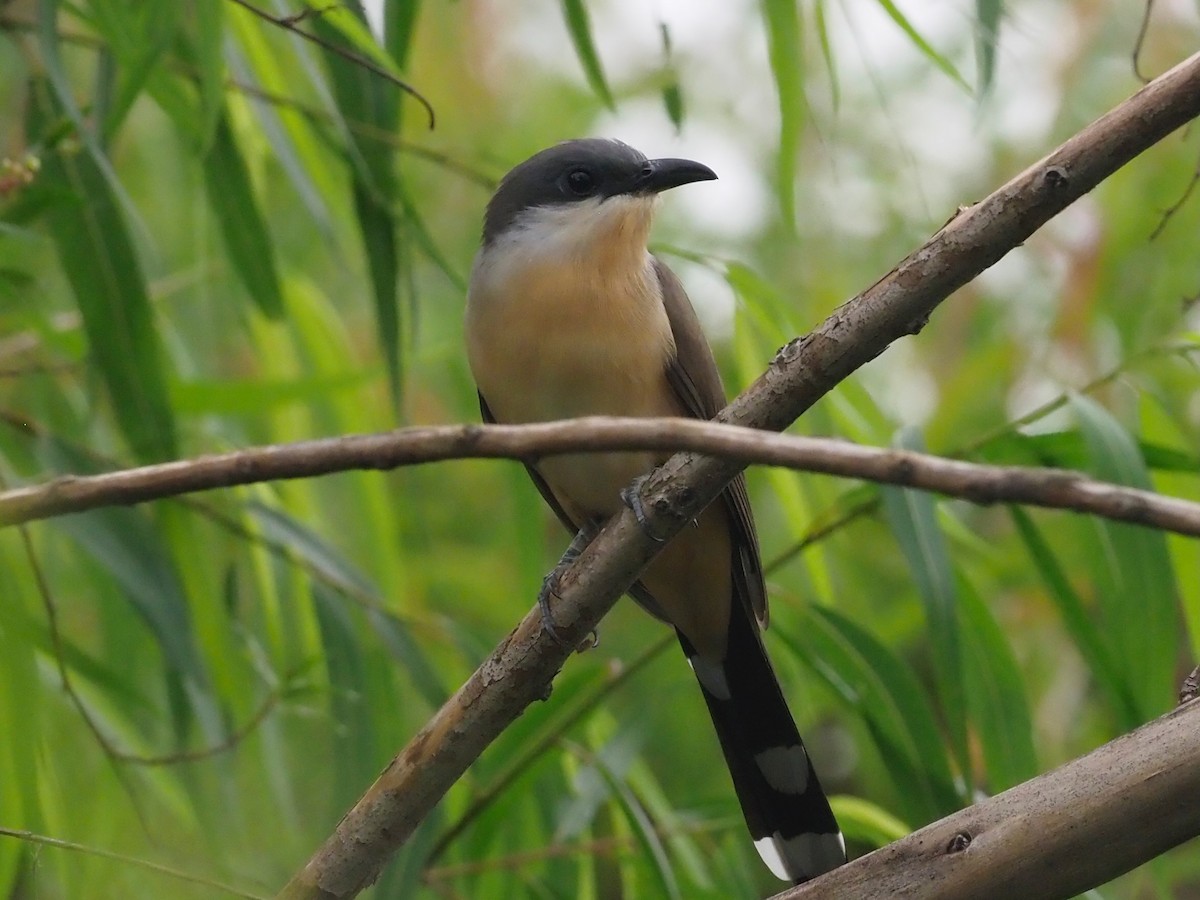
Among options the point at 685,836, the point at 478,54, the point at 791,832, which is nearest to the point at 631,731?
the point at 685,836

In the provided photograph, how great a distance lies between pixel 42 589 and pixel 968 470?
1583mm

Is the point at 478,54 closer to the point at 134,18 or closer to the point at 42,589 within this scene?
the point at 134,18

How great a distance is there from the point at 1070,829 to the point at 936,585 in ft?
2.99

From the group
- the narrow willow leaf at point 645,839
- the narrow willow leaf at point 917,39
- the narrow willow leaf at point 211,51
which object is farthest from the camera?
the narrow willow leaf at point 645,839

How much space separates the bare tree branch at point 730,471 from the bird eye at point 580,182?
1.14 metres

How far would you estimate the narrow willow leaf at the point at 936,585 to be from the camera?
8.24 feet

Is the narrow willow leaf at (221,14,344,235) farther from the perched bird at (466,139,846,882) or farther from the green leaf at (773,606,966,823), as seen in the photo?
the green leaf at (773,606,966,823)

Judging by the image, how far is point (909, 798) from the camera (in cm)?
270

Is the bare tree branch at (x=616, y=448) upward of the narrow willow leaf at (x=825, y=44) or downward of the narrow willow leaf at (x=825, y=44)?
downward

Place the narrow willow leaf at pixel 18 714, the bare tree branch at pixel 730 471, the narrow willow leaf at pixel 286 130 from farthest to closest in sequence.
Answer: the narrow willow leaf at pixel 286 130 → the narrow willow leaf at pixel 18 714 → the bare tree branch at pixel 730 471

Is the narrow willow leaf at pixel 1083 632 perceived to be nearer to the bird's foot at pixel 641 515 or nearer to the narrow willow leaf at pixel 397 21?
the bird's foot at pixel 641 515

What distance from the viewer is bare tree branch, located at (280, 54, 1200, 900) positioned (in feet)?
5.04

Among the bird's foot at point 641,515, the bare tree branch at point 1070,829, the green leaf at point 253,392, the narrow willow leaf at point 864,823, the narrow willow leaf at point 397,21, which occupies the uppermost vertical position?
the narrow willow leaf at point 397,21

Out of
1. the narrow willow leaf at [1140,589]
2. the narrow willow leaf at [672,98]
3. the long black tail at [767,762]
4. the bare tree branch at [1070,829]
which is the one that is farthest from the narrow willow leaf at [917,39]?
the bare tree branch at [1070,829]
